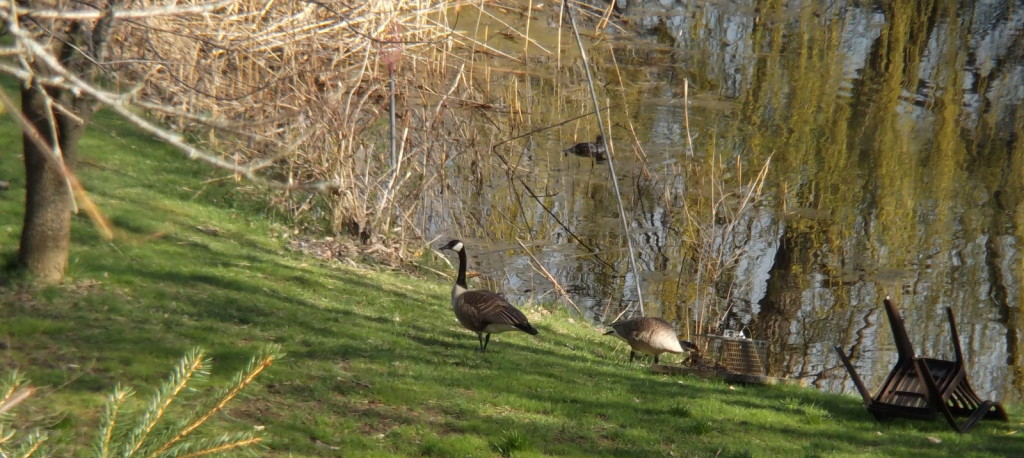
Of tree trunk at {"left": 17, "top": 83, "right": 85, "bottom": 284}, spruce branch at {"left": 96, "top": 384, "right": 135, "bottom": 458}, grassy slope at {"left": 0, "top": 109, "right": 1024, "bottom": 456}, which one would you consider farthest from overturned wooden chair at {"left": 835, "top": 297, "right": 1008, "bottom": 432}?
spruce branch at {"left": 96, "top": 384, "right": 135, "bottom": 458}

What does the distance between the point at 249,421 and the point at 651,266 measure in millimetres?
9417

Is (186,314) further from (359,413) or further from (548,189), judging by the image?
(548,189)

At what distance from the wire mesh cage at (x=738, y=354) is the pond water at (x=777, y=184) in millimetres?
231

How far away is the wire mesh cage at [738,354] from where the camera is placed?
11.5 metres

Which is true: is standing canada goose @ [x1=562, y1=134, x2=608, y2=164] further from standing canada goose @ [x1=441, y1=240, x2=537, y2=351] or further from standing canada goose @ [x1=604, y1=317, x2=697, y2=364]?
standing canada goose @ [x1=441, y1=240, x2=537, y2=351]

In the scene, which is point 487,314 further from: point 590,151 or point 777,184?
point 777,184

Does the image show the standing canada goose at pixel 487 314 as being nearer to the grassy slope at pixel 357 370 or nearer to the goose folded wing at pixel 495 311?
the goose folded wing at pixel 495 311

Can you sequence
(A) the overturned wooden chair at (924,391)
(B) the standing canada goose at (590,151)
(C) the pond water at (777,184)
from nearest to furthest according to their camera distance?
(A) the overturned wooden chair at (924,391), (C) the pond water at (777,184), (B) the standing canada goose at (590,151)

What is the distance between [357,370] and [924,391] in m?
5.13

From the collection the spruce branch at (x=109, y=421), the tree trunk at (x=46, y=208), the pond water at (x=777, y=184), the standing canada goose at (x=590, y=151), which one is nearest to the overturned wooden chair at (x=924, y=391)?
the pond water at (x=777, y=184)

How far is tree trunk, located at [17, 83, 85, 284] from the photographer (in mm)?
7621

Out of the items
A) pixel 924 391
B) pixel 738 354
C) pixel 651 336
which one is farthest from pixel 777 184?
pixel 924 391

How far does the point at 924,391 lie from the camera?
885cm

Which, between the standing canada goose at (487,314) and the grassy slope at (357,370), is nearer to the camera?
the grassy slope at (357,370)
